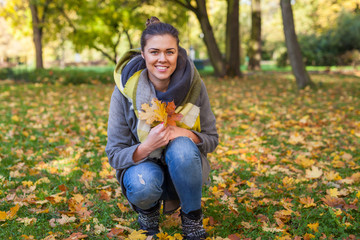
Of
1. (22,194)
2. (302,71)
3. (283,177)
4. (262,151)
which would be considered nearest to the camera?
(22,194)

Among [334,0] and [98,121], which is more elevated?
[334,0]

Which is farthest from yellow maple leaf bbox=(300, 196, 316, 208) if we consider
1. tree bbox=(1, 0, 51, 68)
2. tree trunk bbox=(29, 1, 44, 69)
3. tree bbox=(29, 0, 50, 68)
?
tree bbox=(29, 0, 50, 68)

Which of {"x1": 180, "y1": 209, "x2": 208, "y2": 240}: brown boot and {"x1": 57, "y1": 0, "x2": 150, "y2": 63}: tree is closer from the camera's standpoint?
{"x1": 180, "y1": 209, "x2": 208, "y2": 240}: brown boot

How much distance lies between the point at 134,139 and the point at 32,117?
4.55 metres

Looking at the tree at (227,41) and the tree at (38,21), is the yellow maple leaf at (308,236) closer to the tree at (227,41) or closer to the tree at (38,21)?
the tree at (227,41)

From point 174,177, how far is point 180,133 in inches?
11.3

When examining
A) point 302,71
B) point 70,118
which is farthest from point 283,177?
point 302,71

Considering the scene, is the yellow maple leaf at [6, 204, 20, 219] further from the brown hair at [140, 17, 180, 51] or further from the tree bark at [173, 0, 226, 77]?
the tree bark at [173, 0, 226, 77]

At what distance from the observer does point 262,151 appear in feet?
14.4

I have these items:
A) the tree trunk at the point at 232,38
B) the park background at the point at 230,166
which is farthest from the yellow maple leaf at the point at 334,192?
the tree trunk at the point at 232,38

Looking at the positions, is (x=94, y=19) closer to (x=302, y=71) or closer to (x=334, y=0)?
(x=302, y=71)

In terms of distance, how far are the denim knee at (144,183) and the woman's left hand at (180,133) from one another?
241mm

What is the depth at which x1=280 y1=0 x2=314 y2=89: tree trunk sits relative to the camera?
9.23 meters

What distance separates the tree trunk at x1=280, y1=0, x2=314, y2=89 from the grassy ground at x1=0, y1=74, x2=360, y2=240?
3.00 m
